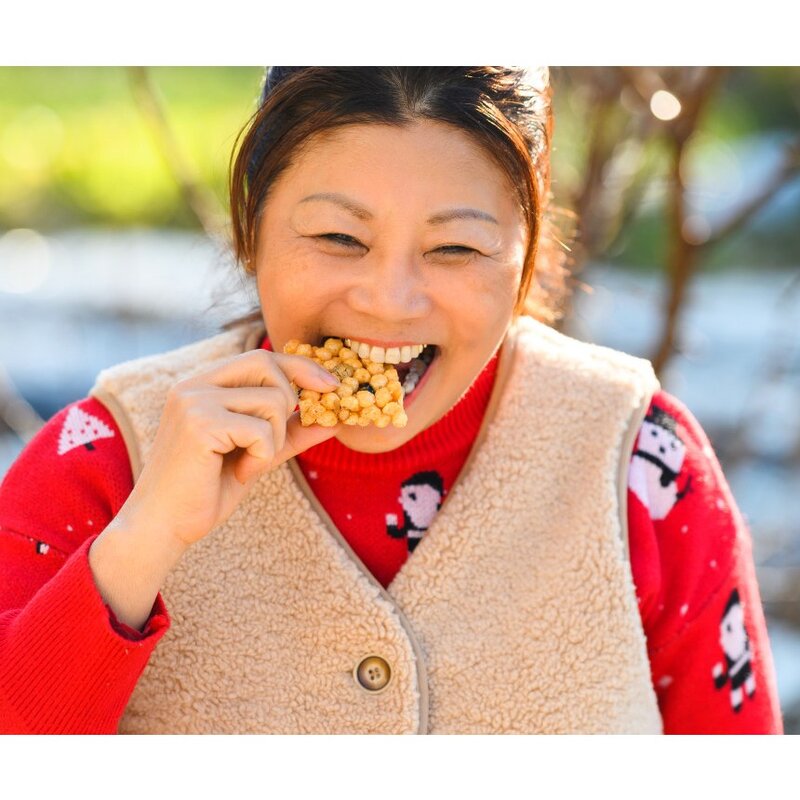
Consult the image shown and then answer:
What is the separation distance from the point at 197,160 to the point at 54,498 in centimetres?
344

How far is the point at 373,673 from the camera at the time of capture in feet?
4.80

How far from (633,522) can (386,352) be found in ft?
1.42

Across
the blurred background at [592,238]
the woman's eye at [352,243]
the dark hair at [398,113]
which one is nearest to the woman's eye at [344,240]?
the woman's eye at [352,243]

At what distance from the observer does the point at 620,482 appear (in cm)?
155

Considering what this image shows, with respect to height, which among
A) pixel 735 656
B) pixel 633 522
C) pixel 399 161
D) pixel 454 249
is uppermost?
pixel 399 161

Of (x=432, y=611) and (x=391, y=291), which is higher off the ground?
(x=391, y=291)

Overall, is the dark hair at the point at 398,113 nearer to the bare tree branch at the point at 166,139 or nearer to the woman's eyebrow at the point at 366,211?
the woman's eyebrow at the point at 366,211

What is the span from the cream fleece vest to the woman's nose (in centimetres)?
31

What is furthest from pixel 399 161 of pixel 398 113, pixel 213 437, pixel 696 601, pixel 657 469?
pixel 696 601

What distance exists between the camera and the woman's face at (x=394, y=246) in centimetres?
135

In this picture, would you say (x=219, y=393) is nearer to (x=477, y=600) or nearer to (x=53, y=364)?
(x=477, y=600)

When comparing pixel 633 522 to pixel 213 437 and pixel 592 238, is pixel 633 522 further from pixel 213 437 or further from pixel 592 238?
pixel 592 238
